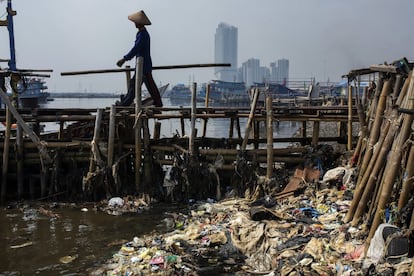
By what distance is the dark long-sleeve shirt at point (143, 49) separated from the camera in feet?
35.6

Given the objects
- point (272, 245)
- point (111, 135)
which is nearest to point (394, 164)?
point (272, 245)

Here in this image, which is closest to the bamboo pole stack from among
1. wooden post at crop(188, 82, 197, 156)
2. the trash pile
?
the trash pile

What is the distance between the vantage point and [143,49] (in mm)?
10961

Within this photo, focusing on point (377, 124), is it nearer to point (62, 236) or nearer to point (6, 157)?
point (62, 236)

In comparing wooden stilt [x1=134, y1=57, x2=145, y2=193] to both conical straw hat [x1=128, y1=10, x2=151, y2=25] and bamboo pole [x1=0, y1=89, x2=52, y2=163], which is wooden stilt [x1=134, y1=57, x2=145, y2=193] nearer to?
conical straw hat [x1=128, y1=10, x2=151, y2=25]

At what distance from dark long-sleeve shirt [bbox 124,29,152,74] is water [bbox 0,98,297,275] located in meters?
3.78

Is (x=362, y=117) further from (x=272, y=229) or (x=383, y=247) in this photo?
(x=383, y=247)

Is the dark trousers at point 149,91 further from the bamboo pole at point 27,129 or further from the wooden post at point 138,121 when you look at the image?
the bamboo pole at point 27,129

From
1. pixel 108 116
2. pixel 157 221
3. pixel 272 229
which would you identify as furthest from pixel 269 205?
pixel 108 116

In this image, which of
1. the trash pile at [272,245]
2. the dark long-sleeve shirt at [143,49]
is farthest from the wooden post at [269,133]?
the dark long-sleeve shirt at [143,49]

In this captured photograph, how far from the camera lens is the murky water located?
712 centimetres

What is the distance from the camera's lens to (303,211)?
791 cm

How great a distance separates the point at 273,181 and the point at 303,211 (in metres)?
1.97

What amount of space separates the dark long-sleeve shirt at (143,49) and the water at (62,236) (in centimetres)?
378
